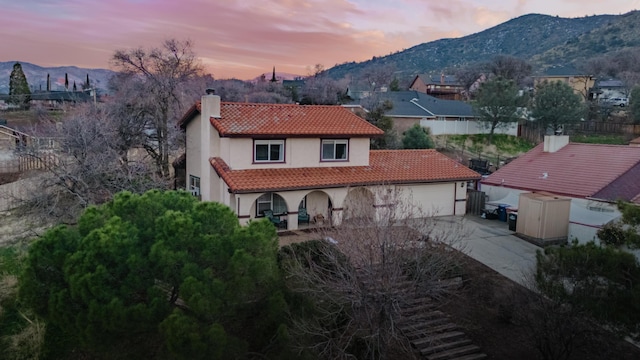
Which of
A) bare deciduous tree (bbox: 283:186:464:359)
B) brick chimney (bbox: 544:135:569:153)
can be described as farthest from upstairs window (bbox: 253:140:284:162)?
brick chimney (bbox: 544:135:569:153)

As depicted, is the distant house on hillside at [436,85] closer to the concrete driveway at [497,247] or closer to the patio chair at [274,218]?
the concrete driveway at [497,247]

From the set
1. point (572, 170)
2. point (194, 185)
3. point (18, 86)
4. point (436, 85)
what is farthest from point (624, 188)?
point (18, 86)

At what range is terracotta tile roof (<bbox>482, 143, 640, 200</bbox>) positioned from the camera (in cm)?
2303

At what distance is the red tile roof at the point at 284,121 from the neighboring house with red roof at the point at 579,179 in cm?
854

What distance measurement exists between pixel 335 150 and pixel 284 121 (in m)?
2.99

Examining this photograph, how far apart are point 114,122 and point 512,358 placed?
23593mm

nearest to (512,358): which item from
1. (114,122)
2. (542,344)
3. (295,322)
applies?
(542,344)

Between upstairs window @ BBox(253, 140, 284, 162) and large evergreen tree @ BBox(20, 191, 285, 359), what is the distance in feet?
37.7

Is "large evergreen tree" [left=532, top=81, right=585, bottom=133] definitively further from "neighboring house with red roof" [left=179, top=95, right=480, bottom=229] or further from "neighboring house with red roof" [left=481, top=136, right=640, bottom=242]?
"neighboring house with red roof" [left=179, top=95, right=480, bottom=229]

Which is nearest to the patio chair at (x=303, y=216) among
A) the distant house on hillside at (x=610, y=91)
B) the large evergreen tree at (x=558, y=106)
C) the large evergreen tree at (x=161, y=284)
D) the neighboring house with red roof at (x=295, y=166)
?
the neighboring house with red roof at (x=295, y=166)

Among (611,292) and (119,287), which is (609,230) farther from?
(119,287)

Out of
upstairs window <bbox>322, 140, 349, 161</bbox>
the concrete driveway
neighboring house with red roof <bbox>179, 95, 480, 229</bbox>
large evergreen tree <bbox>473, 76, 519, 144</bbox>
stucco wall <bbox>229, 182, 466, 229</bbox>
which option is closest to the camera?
the concrete driveway

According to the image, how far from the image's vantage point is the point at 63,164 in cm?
2130

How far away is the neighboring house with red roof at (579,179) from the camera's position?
21.5m
